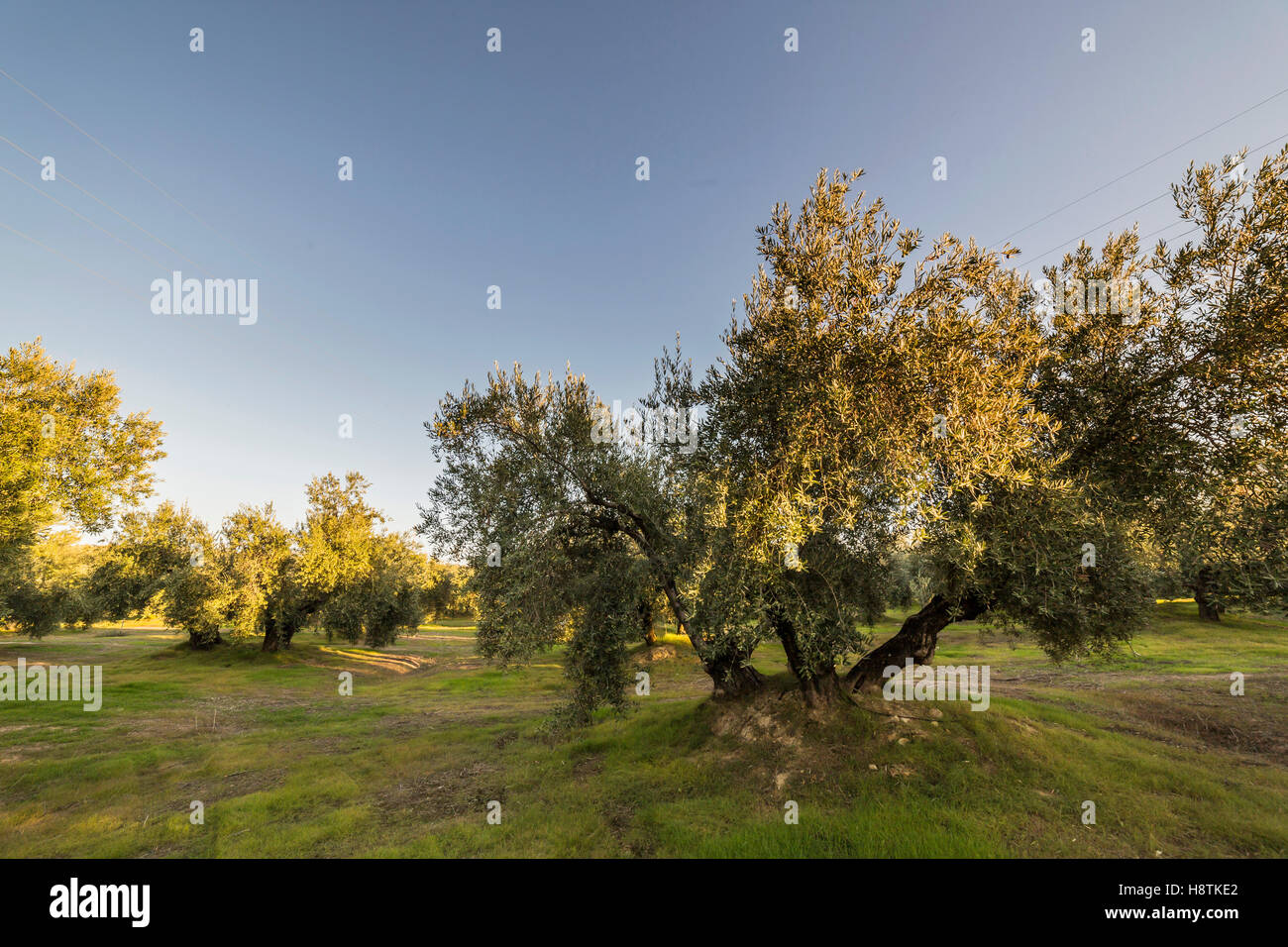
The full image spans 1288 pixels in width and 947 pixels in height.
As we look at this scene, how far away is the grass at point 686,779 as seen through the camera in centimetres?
1142

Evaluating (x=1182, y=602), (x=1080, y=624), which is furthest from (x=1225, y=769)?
(x=1182, y=602)

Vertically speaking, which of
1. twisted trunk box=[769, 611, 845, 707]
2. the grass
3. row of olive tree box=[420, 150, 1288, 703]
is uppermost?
row of olive tree box=[420, 150, 1288, 703]

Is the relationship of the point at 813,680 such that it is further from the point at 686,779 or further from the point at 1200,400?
the point at 1200,400

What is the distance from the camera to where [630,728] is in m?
21.0

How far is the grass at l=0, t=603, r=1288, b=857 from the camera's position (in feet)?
37.5

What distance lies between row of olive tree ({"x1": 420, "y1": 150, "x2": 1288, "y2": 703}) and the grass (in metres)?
3.09

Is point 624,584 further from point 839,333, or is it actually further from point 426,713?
point 426,713

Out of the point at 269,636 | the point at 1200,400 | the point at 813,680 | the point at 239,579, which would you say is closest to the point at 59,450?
the point at 239,579

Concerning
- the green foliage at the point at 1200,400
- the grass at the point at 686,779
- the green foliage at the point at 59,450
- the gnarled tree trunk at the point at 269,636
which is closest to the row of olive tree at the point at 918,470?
the green foliage at the point at 1200,400

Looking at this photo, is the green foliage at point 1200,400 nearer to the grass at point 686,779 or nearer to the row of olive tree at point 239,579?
the grass at point 686,779

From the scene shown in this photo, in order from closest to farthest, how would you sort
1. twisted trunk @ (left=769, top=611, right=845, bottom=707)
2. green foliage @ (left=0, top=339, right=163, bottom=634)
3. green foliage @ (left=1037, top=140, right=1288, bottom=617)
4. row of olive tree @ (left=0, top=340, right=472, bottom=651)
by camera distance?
green foliage @ (left=1037, top=140, right=1288, bottom=617) < twisted trunk @ (left=769, top=611, right=845, bottom=707) < green foliage @ (left=0, top=339, right=163, bottom=634) < row of olive tree @ (left=0, top=340, right=472, bottom=651)

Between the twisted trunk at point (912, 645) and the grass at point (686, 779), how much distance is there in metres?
1.48

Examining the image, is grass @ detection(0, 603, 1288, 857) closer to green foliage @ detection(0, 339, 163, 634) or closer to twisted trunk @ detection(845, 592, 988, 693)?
twisted trunk @ detection(845, 592, 988, 693)

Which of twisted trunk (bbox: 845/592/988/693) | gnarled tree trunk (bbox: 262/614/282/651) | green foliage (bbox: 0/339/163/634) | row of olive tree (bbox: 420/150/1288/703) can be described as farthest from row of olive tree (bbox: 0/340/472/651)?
twisted trunk (bbox: 845/592/988/693)
